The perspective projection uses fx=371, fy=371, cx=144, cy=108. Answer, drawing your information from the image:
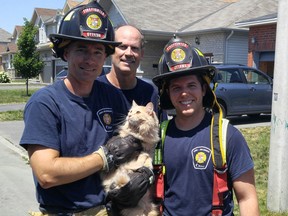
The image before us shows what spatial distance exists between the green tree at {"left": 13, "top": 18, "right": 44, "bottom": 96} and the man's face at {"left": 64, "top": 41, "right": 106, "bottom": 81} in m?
25.9

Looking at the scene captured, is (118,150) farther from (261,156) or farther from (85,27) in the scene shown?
(261,156)

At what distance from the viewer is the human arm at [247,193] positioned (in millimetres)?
2262

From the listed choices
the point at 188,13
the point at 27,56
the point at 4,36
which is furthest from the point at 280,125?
the point at 4,36

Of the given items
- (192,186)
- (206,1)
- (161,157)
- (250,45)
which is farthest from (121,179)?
(206,1)

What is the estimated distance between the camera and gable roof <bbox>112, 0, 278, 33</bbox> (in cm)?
2206

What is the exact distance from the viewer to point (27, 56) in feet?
89.9

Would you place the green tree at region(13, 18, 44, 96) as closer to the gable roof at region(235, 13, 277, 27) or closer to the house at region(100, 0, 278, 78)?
the house at region(100, 0, 278, 78)

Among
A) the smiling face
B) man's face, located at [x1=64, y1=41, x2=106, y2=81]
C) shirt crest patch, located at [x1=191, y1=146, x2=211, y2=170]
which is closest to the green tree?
man's face, located at [x1=64, y1=41, x2=106, y2=81]

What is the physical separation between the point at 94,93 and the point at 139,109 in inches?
19.6

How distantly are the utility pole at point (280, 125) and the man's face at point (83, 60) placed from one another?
10.4 ft

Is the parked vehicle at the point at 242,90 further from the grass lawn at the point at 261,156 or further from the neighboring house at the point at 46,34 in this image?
the neighboring house at the point at 46,34

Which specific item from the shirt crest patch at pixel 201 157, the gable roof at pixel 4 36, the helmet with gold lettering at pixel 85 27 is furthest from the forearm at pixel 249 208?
the gable roof at pixel 4 36

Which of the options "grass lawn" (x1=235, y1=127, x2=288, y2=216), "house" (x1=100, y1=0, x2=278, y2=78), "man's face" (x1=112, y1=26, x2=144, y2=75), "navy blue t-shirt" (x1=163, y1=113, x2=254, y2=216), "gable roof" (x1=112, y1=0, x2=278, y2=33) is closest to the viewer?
"navy blue t-shirt" (x1=163, y1=113, x2=254, y2=216)

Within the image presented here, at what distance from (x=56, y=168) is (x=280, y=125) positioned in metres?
3.68
